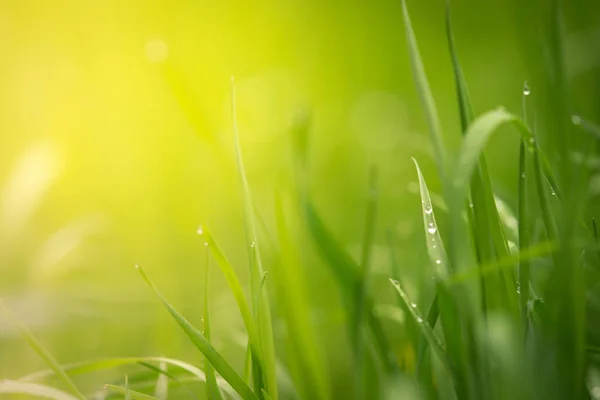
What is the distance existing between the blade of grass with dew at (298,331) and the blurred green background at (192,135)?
0.10 m

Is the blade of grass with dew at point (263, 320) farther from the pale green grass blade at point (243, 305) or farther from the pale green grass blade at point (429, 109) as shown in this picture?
the pale green grass blade at point (429, 109)

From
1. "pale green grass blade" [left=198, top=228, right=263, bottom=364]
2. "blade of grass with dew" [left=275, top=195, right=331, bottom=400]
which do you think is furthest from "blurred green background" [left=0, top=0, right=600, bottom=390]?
"pale green grass blade" [left=198, top=228, right=263, bottom=364]

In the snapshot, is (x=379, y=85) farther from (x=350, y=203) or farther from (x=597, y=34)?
(x=597, y=34)

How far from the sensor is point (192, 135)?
184 cm

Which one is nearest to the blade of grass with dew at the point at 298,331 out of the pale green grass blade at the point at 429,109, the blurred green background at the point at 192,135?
the blurred green background at the point at 192,135

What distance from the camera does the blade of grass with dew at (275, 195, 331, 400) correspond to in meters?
0.56

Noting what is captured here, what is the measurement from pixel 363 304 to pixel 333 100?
1.51 m

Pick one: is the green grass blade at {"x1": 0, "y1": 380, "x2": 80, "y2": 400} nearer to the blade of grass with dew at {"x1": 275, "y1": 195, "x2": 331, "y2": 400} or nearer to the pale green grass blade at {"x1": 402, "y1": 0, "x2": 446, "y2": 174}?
the blade of grass with dew at {"x1": 275, "y1": 195, "x2": 331, "y2": 400}

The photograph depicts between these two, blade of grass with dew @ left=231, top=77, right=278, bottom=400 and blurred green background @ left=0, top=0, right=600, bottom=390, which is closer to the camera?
blade of grass with dew @ left=231, top=77, right=278, bottom=400

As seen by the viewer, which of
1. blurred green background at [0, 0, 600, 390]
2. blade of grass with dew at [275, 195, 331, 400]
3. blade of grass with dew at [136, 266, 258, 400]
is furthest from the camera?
blurred green background at [0, 0, 600, 390]

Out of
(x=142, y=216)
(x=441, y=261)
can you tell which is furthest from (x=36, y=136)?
(x=441, y=261)

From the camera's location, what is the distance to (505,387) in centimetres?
39

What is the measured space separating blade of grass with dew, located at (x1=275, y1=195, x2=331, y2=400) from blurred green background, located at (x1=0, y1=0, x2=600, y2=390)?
0.33ft

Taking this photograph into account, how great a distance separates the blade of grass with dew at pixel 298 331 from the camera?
56cm
